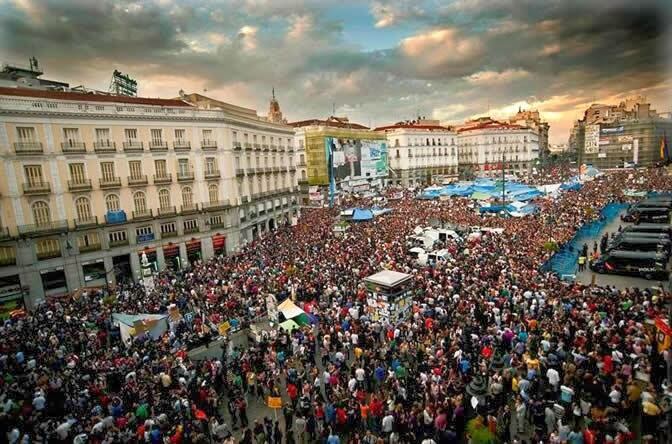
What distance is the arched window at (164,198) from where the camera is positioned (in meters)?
32.4

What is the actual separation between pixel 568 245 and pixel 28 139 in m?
39.3

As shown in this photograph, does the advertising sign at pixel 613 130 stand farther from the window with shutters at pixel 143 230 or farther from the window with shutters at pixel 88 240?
the window with shutters at pixel 88 240

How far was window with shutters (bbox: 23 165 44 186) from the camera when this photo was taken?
26.5 metres

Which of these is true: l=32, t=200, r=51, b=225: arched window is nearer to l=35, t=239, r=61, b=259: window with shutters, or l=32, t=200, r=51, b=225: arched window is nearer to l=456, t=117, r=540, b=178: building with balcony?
l=35, t=239, r=61, b=259: window with shutters

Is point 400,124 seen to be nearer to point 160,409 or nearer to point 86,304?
point 86,304

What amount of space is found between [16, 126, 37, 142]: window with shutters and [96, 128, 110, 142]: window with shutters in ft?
12.8

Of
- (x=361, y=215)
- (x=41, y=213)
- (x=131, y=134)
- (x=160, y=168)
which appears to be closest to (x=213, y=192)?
(x=160, y=168)

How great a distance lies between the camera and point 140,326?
1653 cm

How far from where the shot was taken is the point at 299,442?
10.9 m

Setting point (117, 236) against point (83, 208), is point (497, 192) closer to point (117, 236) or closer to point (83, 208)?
point (117, 236)

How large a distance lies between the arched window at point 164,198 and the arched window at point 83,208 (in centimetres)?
526

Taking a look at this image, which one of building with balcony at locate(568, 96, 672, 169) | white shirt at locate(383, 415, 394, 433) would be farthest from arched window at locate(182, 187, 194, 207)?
building with balcony at locate(568, 96, 672, 169)

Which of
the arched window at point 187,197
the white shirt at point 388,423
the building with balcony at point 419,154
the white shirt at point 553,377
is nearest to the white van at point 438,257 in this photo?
the white shirt at point 553,377

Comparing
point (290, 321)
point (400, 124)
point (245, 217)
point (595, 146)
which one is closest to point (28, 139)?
point (245, 217)
